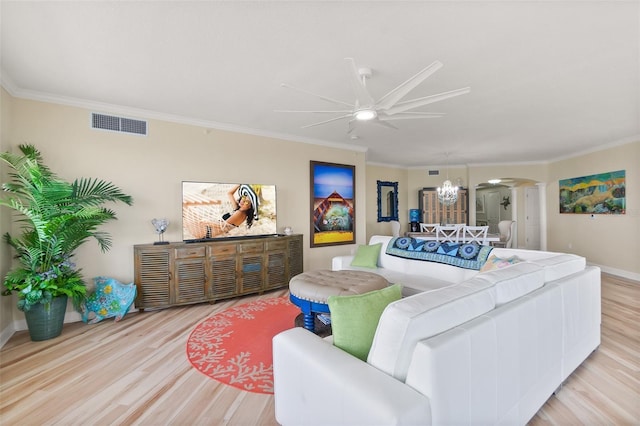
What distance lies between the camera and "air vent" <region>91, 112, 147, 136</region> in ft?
11.6

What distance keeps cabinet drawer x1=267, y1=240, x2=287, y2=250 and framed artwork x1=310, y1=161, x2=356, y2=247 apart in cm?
85

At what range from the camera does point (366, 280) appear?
120 inches

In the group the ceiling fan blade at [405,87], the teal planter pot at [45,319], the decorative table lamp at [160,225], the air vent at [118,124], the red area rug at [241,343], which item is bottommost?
the red area rug at [241,343]

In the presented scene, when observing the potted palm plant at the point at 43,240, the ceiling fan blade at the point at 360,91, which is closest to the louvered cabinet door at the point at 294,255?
the potted palm plant at the point at 43,240

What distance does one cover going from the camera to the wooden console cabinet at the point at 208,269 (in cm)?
361

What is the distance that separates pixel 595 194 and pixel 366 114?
6.30 metres

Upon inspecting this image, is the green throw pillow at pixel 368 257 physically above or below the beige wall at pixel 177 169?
below

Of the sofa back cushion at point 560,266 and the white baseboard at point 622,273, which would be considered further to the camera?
the white baseboard at point 622,273

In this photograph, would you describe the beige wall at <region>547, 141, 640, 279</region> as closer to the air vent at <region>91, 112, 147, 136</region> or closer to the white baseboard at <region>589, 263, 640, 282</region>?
the white baseboard at <region>589, 263, 640, 282</region>

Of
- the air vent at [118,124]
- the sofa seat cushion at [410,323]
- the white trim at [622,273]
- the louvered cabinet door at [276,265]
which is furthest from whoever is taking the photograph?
the white trim at [622,273]

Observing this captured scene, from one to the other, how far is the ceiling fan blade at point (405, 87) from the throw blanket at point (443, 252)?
205 cm

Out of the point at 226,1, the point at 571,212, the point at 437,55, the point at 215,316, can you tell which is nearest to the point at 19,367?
the point at 215,316

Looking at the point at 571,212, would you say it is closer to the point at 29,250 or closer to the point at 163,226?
the point at 163,226

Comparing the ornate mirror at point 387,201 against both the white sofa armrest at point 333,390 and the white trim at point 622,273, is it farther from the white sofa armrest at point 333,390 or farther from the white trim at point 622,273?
the white sofa armrest at point 333,390
